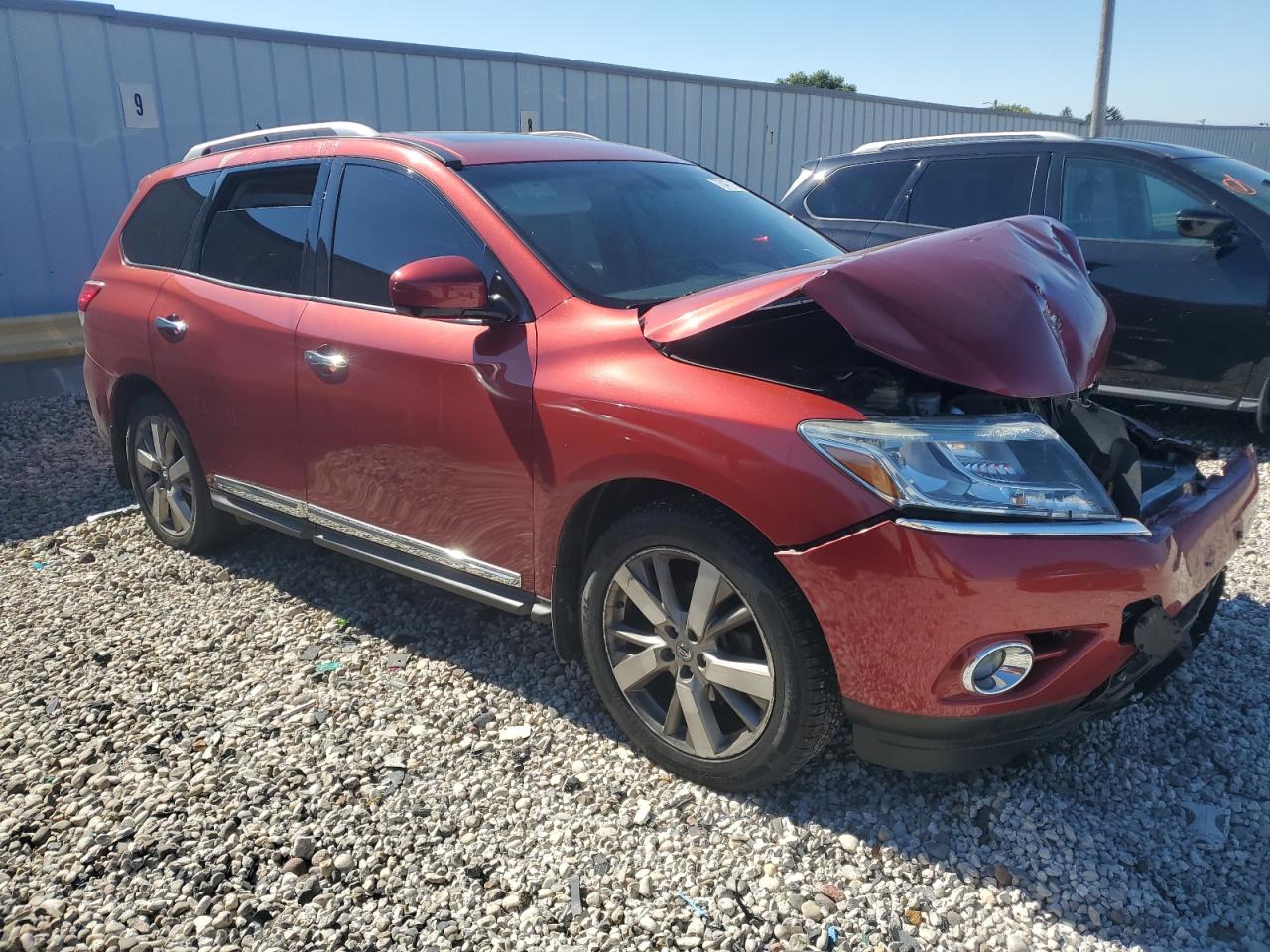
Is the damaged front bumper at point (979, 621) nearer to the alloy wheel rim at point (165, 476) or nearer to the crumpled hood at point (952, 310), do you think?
the crumpled hood at point (952, 310)

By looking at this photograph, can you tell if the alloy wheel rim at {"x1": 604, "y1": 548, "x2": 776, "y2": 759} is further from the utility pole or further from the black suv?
the utility pole

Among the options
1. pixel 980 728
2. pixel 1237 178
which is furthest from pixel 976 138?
pixel 980 728

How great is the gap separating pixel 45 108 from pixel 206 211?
4731 millimetres

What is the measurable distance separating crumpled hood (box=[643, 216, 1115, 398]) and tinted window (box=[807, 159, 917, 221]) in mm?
4124

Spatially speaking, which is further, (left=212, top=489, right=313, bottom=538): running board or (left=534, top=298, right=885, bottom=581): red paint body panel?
(left=212, top=489, right=313, bottom=538): running board

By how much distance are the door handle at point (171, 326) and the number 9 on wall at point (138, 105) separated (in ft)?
16.1

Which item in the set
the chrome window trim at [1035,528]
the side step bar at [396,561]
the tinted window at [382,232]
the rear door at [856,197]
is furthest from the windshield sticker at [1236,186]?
the side step bar at [396,561]

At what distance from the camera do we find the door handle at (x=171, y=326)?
410 centimetres

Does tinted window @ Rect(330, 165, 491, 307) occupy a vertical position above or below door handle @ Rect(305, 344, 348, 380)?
above

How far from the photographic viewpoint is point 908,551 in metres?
2.20

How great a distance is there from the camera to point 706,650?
8.54ft

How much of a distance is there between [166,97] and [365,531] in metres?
6.49

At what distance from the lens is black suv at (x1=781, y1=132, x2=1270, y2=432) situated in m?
5.42

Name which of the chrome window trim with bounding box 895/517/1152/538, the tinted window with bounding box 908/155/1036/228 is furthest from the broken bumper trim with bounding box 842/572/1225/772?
the tinted window with bounding box 908/155/1036/228
